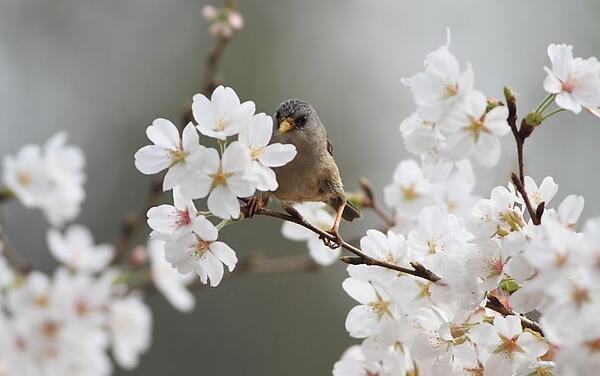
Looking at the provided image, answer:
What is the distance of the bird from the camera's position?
2162mm

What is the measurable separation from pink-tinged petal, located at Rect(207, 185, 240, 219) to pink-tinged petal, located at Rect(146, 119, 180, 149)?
11 centimetres

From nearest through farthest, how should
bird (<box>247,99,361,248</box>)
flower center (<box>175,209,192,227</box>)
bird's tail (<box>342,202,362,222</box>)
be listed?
flower center (<box>175,209,192,227</box>), bird (<box>247,99,361,248</box>), bird's tail (<box>342,202,362,222</box>)

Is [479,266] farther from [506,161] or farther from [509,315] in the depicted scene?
[506,161]

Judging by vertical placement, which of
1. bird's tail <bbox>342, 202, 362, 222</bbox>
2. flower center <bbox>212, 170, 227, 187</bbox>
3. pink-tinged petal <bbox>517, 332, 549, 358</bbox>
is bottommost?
pink-tinged petal <bbox>517, 332, 549, 358</bbox>

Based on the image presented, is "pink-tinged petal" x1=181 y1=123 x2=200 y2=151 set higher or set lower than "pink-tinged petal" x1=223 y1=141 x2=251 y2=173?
higher

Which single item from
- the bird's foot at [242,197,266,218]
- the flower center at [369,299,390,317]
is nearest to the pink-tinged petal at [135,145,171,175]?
the bird's foot at [242,197,266,218]

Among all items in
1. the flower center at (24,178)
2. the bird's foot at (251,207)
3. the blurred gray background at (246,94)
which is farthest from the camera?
the blurred gray background at (246,94)

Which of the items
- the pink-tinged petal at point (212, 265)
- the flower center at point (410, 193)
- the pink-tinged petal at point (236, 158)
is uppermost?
the flower center at point (410, 193)

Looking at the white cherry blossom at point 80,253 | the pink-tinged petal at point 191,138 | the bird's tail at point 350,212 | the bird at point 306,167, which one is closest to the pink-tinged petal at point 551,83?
the pink-tinged petal at point 191,138

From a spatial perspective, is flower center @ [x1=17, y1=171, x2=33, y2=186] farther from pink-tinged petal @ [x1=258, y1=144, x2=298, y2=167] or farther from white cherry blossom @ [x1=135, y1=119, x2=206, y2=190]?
pink-tinged petal @ [x1=258, y1=144, x2=298, y2=167]

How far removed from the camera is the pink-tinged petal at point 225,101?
1.52 meters

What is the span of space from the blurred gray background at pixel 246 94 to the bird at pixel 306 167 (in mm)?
5316

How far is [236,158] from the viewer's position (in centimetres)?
147

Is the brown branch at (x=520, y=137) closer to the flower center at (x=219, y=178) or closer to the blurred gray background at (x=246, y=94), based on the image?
the flower center at (x=219, y=178)
